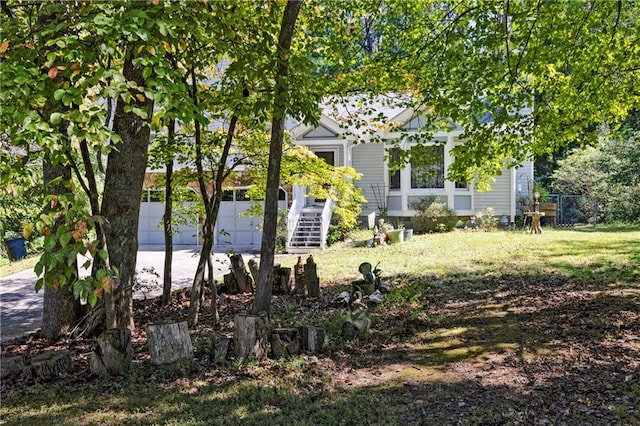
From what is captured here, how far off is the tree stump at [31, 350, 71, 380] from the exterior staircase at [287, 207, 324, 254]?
1130 cm

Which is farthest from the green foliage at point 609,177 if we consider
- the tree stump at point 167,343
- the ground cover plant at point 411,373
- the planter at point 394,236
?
the tree stump at point 167,343

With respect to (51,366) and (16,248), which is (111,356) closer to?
(51,366)

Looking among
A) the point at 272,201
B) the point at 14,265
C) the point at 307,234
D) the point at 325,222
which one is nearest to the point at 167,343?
the point at 272,201

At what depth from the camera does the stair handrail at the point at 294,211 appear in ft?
53.6

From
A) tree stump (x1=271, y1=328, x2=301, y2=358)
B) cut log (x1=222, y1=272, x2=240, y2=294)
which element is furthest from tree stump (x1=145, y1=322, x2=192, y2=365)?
cut log (x1=222, y1=272, x2=240, y2=294)

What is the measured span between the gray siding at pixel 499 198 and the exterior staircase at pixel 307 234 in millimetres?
6535

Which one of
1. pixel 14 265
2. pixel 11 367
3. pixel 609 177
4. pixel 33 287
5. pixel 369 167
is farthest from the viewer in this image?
pixel 369 167

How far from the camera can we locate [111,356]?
177 inches

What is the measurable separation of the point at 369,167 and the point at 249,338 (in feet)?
50.6

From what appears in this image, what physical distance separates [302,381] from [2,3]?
4.35 meters

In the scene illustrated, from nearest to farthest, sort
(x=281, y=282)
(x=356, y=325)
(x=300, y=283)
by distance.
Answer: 1. (x=356, y=325)
2. (x=300, y=283)
3. (x=281, y=282)

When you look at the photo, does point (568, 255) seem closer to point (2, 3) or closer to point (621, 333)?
point (621, 333)

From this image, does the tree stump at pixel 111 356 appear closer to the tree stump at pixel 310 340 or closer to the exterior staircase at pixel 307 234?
the tree stump at pixel 310 340

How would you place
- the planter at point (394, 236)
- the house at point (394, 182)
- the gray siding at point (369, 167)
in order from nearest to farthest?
1. the planter at point (394, 236)
2. the house at point (394, 182)
3. the gray siding at point (369, 167)
